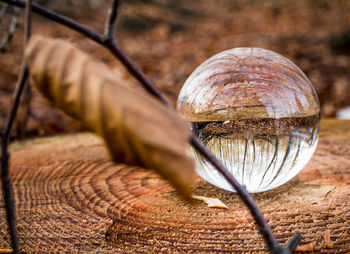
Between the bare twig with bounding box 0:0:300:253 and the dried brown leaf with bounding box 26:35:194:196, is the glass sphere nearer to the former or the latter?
the bare twig with bounding box 0:0:300:253

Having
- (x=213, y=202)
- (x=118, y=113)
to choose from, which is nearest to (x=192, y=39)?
(x=213, y=202)

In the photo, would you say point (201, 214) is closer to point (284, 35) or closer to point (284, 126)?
point (284, 126)

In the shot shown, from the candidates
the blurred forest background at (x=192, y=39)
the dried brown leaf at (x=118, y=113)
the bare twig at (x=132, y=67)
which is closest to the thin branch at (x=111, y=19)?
the bare twig at (x=132, y=67)

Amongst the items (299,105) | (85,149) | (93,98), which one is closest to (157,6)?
(85,149)

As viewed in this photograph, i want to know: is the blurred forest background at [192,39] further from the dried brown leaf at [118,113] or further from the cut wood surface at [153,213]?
the dried brown leaf at [118,113]

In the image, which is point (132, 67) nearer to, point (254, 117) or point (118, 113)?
point (118, 113)
